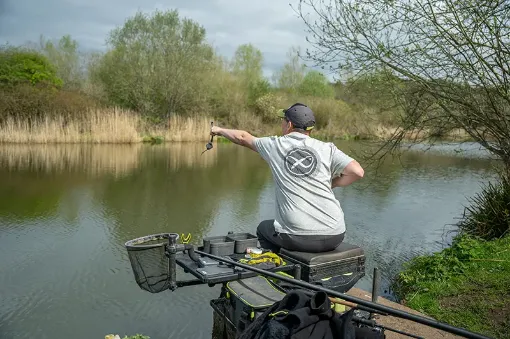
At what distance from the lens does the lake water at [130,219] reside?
4836 mm

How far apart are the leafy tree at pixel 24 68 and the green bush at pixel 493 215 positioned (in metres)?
20.3

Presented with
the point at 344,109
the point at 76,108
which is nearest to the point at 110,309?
the point at 76,108

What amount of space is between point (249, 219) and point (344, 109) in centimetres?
2227

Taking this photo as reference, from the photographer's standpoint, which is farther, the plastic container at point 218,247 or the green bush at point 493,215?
the green bush at point 493,215

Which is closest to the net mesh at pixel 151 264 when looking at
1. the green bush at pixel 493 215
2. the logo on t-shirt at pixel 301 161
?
the logo on t-shirt at pixel 301 161

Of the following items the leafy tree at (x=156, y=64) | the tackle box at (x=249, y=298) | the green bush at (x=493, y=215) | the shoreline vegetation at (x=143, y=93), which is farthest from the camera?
the leafy tree at (x=156, y=64)

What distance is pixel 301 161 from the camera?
3361mm

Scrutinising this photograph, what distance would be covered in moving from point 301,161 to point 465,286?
2.81 metres

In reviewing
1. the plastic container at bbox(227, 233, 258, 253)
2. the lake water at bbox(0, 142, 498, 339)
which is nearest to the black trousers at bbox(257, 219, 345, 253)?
the plastic container at bbox(227, 233, 258, 253)

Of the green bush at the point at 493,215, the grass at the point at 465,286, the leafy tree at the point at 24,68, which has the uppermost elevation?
the leafy tree at the point at 24,68

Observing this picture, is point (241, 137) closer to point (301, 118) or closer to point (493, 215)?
point (301, 118)

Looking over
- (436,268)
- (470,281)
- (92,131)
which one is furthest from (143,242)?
(92,131)

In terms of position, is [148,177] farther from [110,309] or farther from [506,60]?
[506,60]

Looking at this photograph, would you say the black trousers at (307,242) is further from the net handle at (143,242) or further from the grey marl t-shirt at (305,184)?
the net handle at (143,242)
